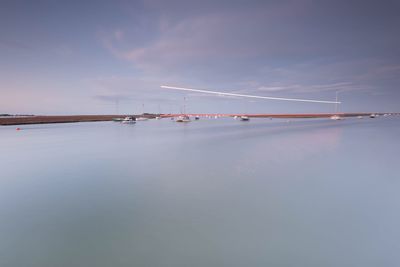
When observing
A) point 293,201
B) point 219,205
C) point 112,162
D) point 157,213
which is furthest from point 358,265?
point 112,162

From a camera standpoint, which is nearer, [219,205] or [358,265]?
[358,265]

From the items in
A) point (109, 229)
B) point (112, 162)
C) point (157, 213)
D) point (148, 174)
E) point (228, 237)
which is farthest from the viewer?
point (112, 162)

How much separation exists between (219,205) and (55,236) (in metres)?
5.19

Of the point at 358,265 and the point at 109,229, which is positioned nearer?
the point at 358,265

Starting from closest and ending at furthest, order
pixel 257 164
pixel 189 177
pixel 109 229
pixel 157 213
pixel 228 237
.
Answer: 1. pixel 228 237
2. pixel 109 229
3. pixel 157 213
4. pixel 189 177
5. pixel 257 164

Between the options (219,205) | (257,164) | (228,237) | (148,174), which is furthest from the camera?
(257,164)

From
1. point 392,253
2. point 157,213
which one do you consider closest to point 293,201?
point 392,253

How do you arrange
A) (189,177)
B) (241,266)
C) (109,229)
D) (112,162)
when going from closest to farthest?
1. (241,266)
2. (109,229)
3. (189,177)
4. (112,162)

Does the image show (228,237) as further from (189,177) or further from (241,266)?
(189,177)

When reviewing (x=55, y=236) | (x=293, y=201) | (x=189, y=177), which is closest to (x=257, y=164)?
(x=189, y=177)

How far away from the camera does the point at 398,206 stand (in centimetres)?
782

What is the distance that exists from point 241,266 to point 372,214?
5716 millimetres

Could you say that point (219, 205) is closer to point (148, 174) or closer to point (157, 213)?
point (157, 213)

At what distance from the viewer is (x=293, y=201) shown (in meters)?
8.01
